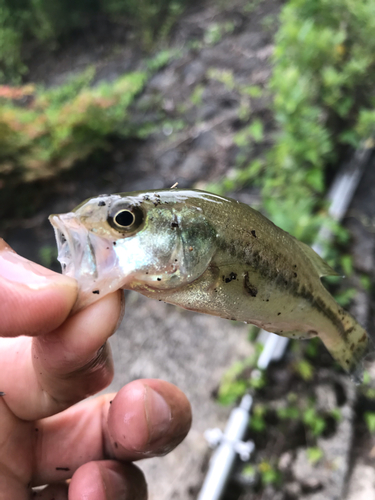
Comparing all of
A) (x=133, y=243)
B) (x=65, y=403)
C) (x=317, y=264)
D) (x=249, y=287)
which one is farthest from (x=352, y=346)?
(x=65, y=403)

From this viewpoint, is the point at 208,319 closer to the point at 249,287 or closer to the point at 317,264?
the point at 317,264

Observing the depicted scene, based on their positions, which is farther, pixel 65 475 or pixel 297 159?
pixel 297 159

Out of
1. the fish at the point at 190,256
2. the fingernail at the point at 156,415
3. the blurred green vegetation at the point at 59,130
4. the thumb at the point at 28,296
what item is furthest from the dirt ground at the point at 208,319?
the thumb at the point at 28,296

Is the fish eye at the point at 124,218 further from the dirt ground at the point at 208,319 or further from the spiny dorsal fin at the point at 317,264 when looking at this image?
the dirt ground at the point at 208,319

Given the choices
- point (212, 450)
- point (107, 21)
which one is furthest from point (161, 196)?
point (107, 21)

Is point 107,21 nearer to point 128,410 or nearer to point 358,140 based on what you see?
point 358,140

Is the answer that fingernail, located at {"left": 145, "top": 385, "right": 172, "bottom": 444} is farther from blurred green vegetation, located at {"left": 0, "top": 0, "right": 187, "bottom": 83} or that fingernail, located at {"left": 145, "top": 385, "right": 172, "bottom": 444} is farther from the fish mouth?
blurred green vegetation, located at {"left": 0, "top": 0, "right": 187, "bottom": 83}
